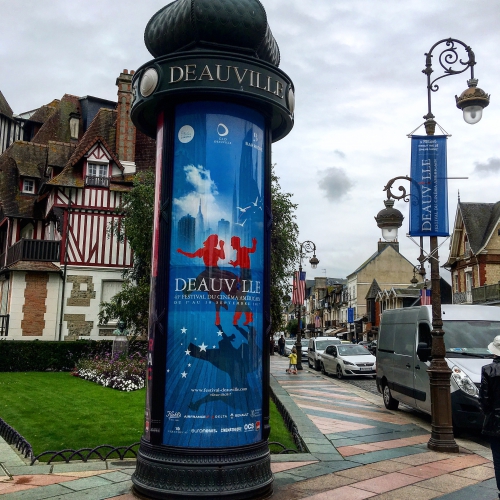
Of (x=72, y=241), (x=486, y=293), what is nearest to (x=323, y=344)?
(x=72, y=241)

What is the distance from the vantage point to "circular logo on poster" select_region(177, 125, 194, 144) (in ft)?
19.7

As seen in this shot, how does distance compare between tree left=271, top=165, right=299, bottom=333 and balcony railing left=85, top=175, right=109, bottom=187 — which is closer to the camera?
tree left=271, top=165, right=299, bottom=333

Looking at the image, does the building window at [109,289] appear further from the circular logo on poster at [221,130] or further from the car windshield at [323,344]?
the circular logo on poster at [221,130]

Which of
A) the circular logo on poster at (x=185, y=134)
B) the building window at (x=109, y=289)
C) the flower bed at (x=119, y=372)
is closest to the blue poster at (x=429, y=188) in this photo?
the circular logo on poster at (x=185, y=134)

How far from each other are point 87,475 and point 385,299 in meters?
58.6

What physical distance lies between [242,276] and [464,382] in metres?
5.41

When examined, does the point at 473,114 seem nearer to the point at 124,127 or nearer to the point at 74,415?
the point at 74,415

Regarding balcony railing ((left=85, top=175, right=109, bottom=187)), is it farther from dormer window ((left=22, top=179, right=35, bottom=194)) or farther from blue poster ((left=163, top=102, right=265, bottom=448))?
blue poster ((left=163, top=102, right=265, bottom=448))

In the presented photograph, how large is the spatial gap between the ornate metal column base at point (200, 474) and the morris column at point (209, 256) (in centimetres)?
1

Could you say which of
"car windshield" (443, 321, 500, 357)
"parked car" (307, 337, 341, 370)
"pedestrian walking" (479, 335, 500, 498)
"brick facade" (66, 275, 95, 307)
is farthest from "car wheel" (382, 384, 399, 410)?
"brick facade" (66, 275, 95, 307)

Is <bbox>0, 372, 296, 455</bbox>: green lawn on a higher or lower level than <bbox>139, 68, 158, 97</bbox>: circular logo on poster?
lower

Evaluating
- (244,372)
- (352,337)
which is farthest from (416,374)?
(352,337)

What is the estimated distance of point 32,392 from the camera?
13.7m

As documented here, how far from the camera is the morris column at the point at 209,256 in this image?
5594 millimetres
